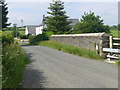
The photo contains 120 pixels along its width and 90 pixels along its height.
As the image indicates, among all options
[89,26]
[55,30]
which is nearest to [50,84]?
[89,26]

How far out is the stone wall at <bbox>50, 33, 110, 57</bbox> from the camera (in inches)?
494

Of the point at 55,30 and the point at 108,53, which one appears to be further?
the point at 55,30

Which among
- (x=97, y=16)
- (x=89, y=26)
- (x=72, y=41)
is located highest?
(x=97, y=16)

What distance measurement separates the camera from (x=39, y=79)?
7453 millimetres

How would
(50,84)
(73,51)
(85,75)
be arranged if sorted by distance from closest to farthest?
1. (50,84)
2. (85,75)
3. (73,51)

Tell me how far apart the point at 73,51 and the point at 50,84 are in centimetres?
922

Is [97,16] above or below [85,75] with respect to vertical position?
above

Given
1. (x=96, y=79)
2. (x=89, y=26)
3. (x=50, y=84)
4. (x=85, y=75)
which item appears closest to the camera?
(x=50, y=84)

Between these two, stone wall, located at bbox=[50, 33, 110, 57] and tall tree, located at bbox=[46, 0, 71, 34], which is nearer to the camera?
stone wall, located at bbox=[50, 33, 110, 57]

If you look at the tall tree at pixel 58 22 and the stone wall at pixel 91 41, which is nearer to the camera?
the stone wall at pixel 91 41

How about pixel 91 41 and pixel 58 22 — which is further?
pixel 58 22

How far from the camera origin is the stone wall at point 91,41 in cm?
1254

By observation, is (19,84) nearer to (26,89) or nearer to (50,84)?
(26,89)

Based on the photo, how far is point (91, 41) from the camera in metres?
14.9
